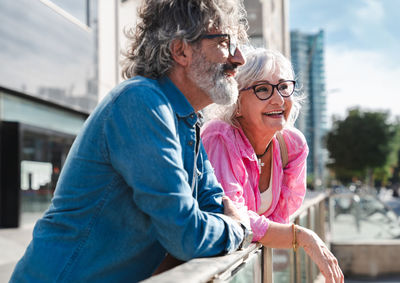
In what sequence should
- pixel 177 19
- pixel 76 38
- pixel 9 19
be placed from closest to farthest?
pixel 177 19 < pixel 9 19 < pixel 76 38

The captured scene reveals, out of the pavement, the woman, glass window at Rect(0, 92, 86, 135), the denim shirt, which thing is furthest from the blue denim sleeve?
glass window at Rect(0, 92, 86, 135)

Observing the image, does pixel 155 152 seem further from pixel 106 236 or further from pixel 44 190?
pixel 44 190

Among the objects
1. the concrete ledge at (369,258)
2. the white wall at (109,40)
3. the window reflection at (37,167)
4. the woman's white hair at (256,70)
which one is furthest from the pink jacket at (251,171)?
the white wall at (109,40)

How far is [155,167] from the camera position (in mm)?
1407

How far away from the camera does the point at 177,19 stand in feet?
5.85

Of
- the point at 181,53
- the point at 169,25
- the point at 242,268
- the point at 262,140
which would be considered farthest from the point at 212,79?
the point at 262,140

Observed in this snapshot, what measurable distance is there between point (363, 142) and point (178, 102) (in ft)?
158

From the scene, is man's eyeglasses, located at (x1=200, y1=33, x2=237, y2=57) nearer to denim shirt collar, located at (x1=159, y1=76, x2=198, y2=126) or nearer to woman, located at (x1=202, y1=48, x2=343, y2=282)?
denim shirt collar, located at (x1=159, y1=76, x2=198, y2=126)

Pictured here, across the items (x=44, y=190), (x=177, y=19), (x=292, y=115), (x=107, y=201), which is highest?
(x=177, y=19)

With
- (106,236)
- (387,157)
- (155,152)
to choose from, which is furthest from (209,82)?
(387,157)

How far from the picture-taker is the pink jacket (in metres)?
2.29

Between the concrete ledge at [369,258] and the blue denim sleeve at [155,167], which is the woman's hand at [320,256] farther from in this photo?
Answer: the concrete ledge at [369,258]

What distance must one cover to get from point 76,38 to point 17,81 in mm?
3305

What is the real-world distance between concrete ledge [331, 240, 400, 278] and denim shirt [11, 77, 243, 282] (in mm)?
8142
